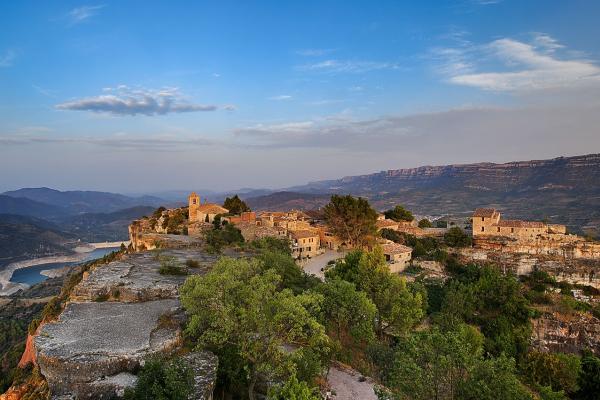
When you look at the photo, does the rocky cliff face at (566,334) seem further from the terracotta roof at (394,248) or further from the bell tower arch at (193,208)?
the bell tower arch at (193,208)

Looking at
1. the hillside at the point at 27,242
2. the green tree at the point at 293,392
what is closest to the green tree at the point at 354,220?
the green tree at the point at 293,392

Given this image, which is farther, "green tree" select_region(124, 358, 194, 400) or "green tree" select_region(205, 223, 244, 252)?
"green tree" select_region(205, 223, 244, 252)

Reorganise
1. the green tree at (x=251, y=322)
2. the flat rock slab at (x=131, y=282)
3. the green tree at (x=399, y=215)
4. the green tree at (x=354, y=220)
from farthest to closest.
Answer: the green tree at (x=399, y=215)
the green tree at (x=354, y=220)
the flat rock slab at (x=131, y=282)
the green tree at (x=251, y=322)

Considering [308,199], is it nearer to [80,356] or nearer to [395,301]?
[395,301]

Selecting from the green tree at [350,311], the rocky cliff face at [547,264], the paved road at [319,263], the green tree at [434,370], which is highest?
the green tree at [434,370]

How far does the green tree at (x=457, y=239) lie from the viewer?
4633 centimetres

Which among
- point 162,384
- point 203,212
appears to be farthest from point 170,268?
point 203,212

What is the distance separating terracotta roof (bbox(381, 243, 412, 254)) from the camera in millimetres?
41600

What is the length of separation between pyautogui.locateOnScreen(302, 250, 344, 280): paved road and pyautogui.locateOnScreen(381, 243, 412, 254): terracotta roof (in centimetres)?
565

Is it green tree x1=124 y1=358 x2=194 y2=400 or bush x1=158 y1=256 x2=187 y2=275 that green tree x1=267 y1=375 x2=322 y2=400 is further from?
bush x1=158 y1=256 x2=187 y2=275

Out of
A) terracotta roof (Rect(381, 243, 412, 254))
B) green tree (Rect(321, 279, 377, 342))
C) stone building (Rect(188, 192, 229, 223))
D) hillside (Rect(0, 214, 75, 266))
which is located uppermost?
stone building (Rect(188, 192, 229, 223))

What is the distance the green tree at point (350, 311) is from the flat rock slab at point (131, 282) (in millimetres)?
6937

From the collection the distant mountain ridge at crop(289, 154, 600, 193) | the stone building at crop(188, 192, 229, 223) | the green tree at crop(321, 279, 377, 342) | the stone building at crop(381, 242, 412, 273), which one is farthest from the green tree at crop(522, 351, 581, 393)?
the distant mountain ridge at crop(289, 154, 600, 193)

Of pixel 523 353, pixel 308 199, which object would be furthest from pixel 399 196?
pixel 523 353
